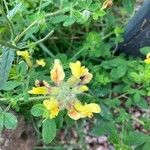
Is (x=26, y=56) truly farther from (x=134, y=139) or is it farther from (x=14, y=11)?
(x=134, y=139)

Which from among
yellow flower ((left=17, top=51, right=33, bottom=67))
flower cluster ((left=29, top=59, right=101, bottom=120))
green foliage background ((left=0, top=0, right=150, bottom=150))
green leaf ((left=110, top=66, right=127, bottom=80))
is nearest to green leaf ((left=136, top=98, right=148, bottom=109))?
green foliage background ((left=0, top=0, right=150, bottom=150))

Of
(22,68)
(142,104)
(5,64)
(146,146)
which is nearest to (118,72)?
(142,104)

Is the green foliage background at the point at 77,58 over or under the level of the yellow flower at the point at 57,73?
under

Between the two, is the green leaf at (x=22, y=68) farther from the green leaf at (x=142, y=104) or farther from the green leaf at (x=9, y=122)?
the green leaf at (x=142, y=104)

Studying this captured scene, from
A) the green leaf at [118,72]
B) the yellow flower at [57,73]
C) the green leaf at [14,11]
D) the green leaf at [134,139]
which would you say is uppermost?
the green leaf at [14,11]

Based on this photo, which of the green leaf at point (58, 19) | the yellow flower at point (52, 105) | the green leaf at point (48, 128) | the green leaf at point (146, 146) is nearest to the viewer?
the yellow flower at point (52, 105)

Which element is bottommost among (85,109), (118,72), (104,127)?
(104,127)

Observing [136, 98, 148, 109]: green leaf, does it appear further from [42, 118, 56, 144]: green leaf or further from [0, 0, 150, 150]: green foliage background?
[42, 118, 56, 144]: green leaf

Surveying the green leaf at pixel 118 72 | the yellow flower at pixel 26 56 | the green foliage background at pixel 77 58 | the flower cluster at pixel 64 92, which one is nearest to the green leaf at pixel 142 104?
the green foliage background at pixel 77 58

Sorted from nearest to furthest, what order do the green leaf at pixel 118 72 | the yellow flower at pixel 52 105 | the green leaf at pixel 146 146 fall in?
the yellow flower at pixel 52 105 < the green leaf at pixel 146 146 < the green leaf at pixel 118 72

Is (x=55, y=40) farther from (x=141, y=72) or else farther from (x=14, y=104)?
(x=14, y=104)
